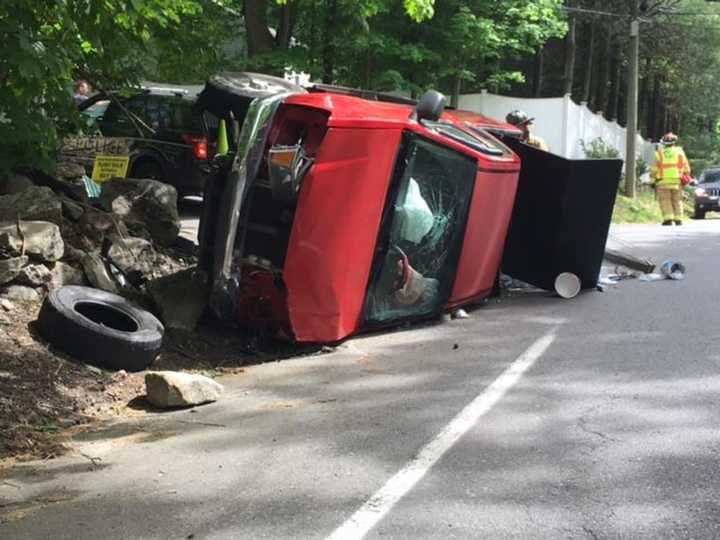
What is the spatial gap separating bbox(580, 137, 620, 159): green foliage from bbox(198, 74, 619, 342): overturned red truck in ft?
66.6

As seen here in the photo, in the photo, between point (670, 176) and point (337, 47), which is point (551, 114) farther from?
point (337, 47)

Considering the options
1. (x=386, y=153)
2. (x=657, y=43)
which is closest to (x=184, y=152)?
(x=386, y=153)

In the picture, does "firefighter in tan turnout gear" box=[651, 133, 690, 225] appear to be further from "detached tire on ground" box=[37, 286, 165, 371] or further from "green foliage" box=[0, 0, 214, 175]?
"detached tire on ground" box=[37, 286, 165, 371]

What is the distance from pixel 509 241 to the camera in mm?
9672

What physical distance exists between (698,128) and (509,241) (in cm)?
4451

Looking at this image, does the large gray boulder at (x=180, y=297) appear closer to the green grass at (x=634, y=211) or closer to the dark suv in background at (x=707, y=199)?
the green grass at (x=634, y=211)

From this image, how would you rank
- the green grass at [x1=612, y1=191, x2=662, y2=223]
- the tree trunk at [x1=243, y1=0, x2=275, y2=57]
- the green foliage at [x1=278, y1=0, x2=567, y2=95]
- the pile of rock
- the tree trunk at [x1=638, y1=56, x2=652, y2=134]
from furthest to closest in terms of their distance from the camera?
the tree trunk at [x1=638, y1=56, x2=652, y2=134], the green grass at [x1=612, y1=191, x2=662, y2=223], the tree trunk at [x1=243, y1=0, x2=275, y2=57], the green foliage at [x1=278, y1=0, x2=567, y2=95], the pile of rock

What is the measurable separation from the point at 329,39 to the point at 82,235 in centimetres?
911

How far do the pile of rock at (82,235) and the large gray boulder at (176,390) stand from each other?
186 cm

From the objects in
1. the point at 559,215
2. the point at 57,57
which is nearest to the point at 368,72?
the point at 559,215

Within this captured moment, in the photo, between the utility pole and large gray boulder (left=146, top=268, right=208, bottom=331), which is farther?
the utility pole

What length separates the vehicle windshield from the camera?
28336 mm

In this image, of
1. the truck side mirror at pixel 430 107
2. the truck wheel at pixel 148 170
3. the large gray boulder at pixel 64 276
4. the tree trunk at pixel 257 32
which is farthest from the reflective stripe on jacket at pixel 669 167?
the large gray boulder at pixel 64 276

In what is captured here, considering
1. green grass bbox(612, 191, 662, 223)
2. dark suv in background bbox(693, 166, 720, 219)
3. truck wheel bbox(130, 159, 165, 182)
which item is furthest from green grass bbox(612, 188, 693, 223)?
truck wheel bbox(130, 159, 165, 182)
